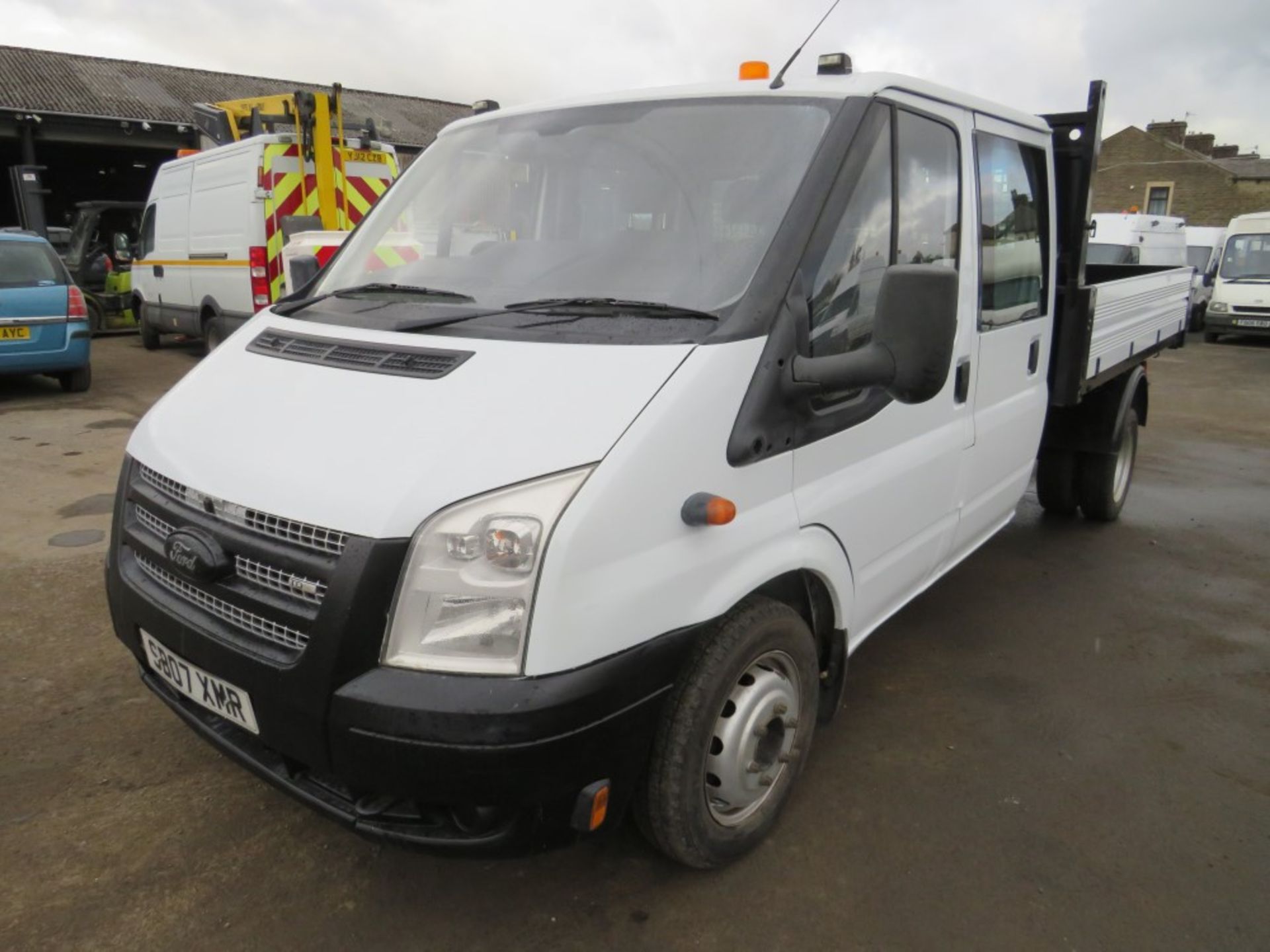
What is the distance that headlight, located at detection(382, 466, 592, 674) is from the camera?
1.85 meters

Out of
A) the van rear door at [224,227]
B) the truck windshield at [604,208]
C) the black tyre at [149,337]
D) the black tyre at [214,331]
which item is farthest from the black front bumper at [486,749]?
the black tyre at [149,337]

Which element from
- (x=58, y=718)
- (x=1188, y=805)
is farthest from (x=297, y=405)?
(x=1188, y=805)

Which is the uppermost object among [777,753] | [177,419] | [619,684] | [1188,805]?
[177,419]

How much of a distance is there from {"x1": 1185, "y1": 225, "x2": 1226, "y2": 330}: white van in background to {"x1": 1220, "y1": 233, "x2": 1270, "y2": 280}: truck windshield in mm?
378

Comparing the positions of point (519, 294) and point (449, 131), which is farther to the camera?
point (449, 131)

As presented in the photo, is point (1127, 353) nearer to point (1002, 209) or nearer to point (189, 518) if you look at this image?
point (1002, 209)

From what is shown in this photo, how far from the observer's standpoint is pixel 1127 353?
4953 millimetres

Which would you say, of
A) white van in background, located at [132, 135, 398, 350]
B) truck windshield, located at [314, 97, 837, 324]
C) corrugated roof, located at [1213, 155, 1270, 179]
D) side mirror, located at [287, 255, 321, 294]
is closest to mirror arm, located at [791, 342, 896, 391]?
truck windshield, located at [314, 97, 837, 324]

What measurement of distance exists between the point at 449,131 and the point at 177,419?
1592mm

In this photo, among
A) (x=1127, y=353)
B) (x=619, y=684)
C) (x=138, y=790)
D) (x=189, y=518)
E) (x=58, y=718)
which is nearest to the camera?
(x=619, y=684)

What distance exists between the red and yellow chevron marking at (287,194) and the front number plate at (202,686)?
7669 mm

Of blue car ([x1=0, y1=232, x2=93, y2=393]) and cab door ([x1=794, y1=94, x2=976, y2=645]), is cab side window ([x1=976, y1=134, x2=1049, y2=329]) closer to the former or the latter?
cab door ([x1=794, y1=94, x2=976, y2=645])

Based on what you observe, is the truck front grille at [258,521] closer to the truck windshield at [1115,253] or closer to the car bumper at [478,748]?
the car bumper at [478,748]

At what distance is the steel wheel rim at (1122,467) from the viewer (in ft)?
17.7
